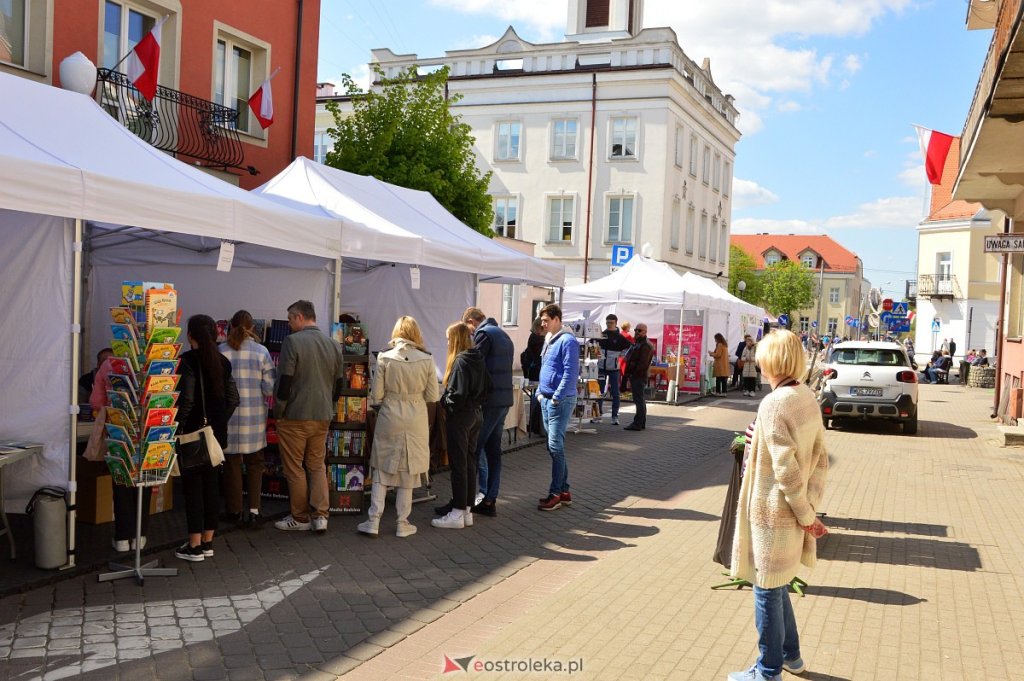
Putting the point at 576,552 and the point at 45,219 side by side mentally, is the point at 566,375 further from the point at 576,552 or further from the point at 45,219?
the point at 45,219

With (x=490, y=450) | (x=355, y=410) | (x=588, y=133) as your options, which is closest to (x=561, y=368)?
(x=490, y=450)

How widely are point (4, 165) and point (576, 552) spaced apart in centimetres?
492

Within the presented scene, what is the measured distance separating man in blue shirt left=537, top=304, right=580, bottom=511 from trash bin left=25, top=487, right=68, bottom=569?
4.32m

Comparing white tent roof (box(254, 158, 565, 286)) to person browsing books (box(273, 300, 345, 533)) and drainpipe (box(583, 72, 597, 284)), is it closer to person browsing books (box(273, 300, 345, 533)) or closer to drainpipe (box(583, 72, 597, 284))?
person browsing books (box(273, 300, 345, 533))

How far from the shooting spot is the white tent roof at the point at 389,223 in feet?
31.3

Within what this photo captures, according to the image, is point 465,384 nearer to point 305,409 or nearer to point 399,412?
point 399,412

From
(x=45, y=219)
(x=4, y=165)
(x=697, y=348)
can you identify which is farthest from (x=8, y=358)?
(x=697, y=348)

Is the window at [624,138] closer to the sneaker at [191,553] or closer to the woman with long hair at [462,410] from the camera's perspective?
the woman with long hair at [462,410]

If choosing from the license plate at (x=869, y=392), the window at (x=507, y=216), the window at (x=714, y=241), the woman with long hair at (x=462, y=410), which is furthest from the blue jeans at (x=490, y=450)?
the window at (x=714, y=241)

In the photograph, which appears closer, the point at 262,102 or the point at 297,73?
the point at 262,102

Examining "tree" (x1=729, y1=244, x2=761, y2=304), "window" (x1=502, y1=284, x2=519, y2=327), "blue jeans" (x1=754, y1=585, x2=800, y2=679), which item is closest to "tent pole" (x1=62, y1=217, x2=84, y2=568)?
"blue jeans" (x1=754, y1=585, x2=800, y2=679)

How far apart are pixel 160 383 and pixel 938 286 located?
187ft

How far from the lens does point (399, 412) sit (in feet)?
24.9

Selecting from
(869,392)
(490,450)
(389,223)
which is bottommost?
(490,450)
